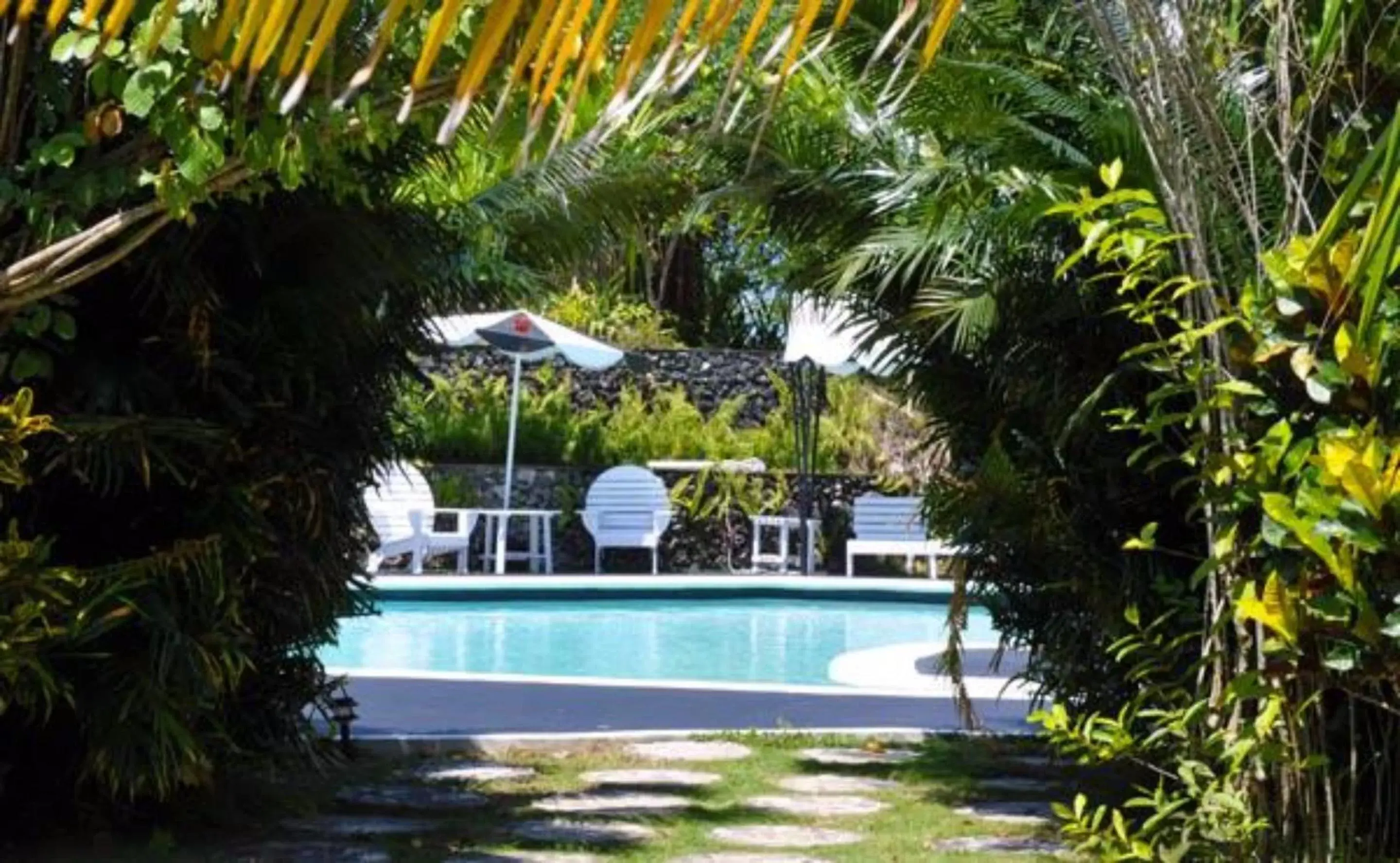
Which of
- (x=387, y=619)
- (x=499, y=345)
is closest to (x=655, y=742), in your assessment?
(x=387, y=619)

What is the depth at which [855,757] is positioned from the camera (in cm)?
909

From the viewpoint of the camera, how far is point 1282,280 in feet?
16.2

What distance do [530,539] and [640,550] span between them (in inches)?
50.1

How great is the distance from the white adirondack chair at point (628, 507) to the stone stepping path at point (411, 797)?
13381 mm

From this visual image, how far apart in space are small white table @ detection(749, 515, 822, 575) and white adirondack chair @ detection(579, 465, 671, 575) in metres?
1.15

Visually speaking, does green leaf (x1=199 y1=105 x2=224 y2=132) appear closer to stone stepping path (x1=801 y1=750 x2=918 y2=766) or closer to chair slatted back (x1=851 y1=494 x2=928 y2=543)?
stone stepping path (x1=801 y1=750 x2=918 y2=766)

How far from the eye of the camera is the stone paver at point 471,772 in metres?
8.49

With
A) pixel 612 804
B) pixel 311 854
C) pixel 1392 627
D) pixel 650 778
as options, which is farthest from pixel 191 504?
pixel 1392 627

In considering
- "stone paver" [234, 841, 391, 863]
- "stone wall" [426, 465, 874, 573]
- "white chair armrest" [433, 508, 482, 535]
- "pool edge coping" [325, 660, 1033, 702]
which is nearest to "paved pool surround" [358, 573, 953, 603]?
"white chair armrest" [433, 508, 482, 535]

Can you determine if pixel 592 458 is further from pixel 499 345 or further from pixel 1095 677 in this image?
pixel 1095 677

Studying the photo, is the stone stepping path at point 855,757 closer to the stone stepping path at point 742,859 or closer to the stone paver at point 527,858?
the stone stepping path at point 742,859

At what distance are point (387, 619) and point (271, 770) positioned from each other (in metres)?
10.6

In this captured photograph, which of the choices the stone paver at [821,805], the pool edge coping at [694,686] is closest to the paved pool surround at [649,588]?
the pool edge coping at [694,686]

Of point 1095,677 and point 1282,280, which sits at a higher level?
point 1282,280
